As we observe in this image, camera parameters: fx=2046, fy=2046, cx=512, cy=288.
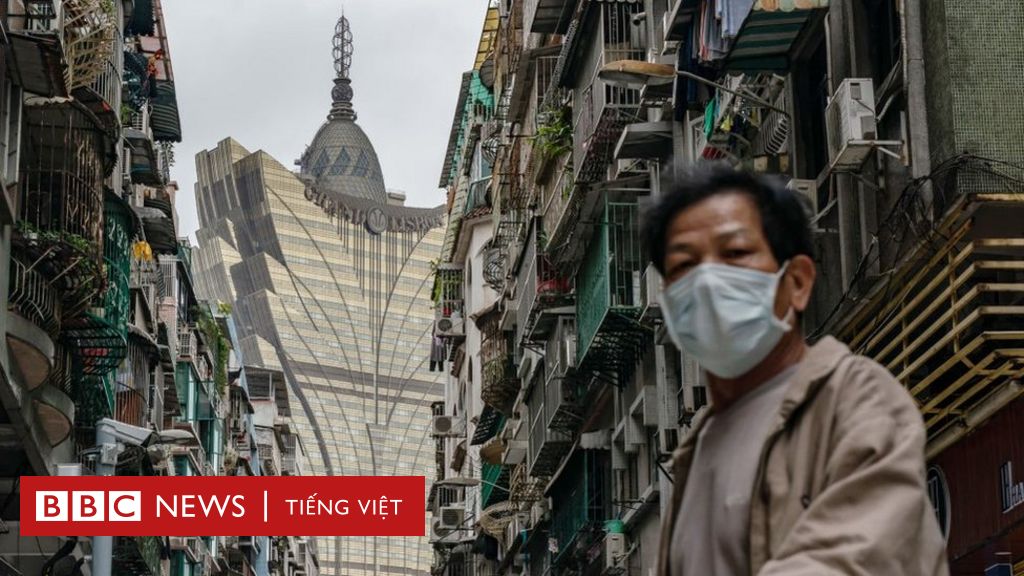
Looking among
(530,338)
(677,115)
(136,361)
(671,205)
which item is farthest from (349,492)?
(671,205)

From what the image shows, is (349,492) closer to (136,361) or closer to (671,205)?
(136,361)

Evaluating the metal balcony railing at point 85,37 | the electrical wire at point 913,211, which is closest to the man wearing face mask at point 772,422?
the electrical wire at point 913,211

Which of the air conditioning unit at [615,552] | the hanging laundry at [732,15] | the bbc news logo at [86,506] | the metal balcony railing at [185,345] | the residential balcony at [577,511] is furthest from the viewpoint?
the metal balcony railing at [185,345]

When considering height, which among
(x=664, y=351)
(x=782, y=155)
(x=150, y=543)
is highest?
(x=782, y=155)

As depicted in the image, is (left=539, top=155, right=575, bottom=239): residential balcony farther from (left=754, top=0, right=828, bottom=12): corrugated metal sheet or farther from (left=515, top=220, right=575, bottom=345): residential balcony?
(left=754, top=0, right=828, bottom=12): corrugated metal sheet

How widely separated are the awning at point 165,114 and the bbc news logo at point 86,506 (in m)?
21.2

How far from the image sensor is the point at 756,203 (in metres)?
4.05

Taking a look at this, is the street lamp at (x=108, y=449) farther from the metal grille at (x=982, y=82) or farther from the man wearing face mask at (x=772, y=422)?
the man wearing face mask at (x=772, y=422)

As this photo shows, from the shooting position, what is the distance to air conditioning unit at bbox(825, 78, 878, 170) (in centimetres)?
1556

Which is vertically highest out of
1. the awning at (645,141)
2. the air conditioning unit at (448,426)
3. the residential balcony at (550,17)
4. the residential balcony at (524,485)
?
the residential balcony at (550,17)

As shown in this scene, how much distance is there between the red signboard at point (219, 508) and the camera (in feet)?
84.7

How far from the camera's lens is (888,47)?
667 inches

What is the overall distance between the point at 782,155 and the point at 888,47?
2662 mm

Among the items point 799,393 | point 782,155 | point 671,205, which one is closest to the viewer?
point 799,393
